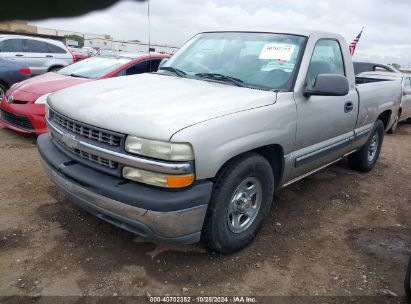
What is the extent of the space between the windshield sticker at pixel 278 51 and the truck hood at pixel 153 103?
51 cm

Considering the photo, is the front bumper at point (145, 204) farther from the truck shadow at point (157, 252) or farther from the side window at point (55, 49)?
the side window at point (55, 49)

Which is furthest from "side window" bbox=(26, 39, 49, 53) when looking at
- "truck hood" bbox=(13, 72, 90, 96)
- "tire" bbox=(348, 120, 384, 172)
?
"tire" bbox=(348, 120, 384, 172)

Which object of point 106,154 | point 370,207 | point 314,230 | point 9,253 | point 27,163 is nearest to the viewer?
point 106,154

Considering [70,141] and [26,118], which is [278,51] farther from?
[26,118]

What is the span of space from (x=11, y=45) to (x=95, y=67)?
4.59 m

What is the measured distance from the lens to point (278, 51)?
3.41m

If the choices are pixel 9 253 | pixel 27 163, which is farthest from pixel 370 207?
pixel 27 163

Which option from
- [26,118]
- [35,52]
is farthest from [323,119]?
[35,52]

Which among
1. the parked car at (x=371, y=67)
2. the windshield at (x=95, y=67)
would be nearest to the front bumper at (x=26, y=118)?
the windshield at (x=95, y=67)

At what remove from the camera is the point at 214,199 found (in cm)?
258

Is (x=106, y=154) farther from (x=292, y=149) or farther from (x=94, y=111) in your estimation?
(x=292, y=149)

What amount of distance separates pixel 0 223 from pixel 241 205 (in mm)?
2088

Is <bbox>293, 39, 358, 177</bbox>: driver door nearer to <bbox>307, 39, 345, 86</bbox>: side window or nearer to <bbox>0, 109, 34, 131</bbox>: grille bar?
<bbox>307, 39, 345, 86</bbox>: side window

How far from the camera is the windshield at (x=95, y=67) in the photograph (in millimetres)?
6426
